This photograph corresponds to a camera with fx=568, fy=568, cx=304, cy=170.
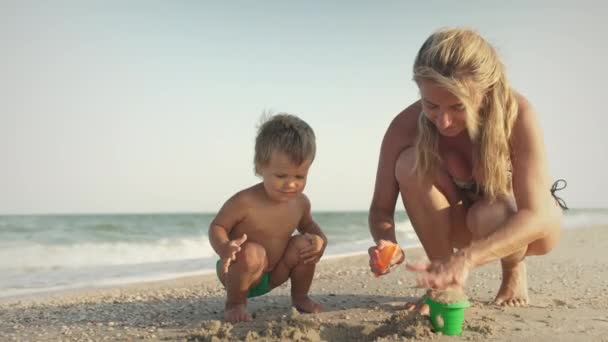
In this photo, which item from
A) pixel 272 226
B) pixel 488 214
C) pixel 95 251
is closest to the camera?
pixel 488 214

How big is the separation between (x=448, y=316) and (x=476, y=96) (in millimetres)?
1117

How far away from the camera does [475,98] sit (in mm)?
2916

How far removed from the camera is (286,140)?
3.43 m

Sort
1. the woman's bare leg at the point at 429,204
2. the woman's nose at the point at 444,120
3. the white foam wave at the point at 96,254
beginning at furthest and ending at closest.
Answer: the white foam wave at the point at 96,254, the woman's bare leg at the point at 429,204, the woman's nose at the point at 444,120

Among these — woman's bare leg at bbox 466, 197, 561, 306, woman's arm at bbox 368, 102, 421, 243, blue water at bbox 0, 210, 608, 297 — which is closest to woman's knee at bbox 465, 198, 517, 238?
woman's bare leg at bbox 466, 197, 561, 306

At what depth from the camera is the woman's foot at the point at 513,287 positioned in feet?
11.8

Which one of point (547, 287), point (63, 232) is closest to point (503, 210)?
point (547, 287)

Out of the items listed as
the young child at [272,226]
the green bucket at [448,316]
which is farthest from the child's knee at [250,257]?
the green bucket at [448,316]

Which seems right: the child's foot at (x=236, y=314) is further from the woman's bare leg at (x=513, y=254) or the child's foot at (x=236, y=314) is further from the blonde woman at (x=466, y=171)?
the woman's bare leg at (x=513, y=254)

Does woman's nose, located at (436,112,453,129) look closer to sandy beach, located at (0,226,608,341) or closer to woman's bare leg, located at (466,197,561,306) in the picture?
woman's bare leg, located at (466,197,561,306)

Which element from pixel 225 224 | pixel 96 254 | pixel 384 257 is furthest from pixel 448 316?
pixel 96 254

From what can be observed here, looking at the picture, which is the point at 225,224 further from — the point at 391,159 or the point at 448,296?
the point at 448,296

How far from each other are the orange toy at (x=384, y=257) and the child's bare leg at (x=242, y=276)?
847mm

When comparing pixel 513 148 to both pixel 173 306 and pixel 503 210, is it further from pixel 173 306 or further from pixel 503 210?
pixel 173 306
